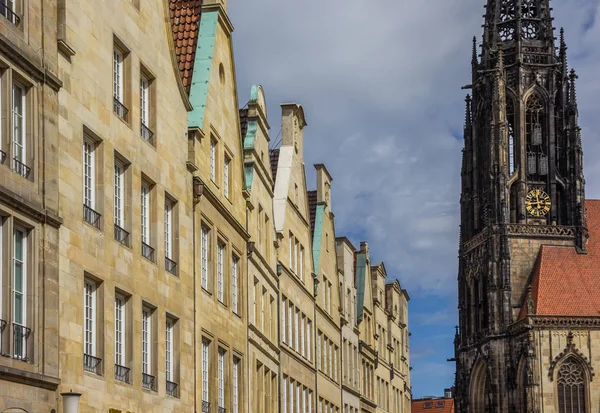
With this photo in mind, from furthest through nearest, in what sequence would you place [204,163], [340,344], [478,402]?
1. [478,402]
2. [340,344]
3. [204,163]

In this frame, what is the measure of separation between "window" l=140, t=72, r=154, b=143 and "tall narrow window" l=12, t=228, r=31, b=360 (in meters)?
7.02

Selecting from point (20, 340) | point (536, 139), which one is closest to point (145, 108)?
point (20, 340)

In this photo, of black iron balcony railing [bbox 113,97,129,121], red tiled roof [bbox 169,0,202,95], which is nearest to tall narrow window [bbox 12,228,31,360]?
black iron balcony railing [bbox 113,97,129,121]

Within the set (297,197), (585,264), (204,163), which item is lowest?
(204,163)

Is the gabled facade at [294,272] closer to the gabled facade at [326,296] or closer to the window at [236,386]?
the gabled facade at [326,296]

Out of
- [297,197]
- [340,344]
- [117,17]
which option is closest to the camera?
[117,17]

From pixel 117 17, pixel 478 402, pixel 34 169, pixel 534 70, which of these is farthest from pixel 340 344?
pixel 534 70

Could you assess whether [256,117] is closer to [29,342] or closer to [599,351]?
[29,342]

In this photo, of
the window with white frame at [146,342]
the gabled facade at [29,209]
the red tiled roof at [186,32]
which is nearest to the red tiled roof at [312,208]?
the red tiled roof at [186,32]

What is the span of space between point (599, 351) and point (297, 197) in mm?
53870

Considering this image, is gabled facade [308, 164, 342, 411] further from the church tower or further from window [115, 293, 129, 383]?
the church tower

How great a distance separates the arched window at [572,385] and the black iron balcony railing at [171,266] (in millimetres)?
71799

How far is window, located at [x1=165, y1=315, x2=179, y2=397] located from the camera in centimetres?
2683

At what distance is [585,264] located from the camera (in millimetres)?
101688
